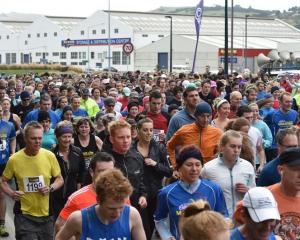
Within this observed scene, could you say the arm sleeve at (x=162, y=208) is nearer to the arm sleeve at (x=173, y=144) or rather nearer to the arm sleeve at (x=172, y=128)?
the arm sleeve at (x=173, y=144)

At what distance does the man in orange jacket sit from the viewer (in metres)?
8.27

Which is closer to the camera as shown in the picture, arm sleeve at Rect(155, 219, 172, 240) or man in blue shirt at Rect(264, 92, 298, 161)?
arm sleeve at Rect(155, 219, 172, 240)

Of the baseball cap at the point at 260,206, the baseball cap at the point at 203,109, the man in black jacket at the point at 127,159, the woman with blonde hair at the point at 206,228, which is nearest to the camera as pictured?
the woman with blonde hair at the point at 206,228

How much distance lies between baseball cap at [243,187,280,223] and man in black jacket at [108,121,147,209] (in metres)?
2.76

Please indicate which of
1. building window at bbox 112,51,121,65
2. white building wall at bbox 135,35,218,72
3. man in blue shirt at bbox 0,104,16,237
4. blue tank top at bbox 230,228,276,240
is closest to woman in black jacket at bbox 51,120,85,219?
man in blue shirt at bbox 0,104,16,237

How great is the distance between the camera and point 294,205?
4891 millimetres

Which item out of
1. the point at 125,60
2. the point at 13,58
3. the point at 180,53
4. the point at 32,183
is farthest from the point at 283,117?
the point at 13,58

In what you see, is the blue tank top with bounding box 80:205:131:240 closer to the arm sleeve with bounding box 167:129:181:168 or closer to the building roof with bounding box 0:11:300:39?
the arm sleeve with bounding box 167:129:181:168

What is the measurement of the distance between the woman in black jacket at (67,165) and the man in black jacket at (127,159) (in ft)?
2.87

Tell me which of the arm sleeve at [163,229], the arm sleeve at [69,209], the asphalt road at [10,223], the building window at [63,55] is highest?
the building window at [63,55]

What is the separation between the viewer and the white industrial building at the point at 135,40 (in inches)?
3189

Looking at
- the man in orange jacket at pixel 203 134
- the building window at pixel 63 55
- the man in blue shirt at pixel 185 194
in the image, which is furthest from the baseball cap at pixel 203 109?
the building window at pixel 63 55

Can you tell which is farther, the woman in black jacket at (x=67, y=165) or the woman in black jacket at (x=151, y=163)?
the woman in black jacket at (x=151, y=163)

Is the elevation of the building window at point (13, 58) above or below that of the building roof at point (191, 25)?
below
